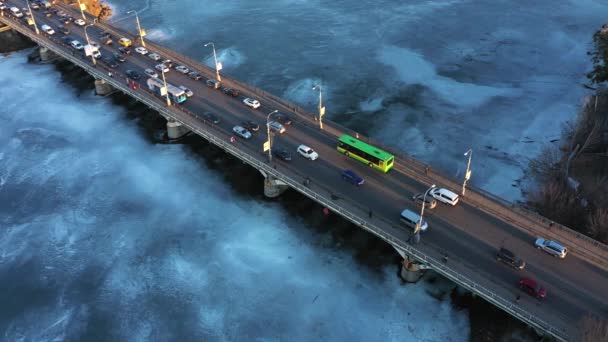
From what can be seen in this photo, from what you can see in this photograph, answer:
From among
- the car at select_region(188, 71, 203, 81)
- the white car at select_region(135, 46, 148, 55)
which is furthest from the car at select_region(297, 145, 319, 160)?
the white car at select_region(135, 46, 148, 55)

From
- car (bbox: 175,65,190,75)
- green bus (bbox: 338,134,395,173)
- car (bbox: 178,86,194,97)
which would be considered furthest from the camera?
car (bbox: 175,65,190,75)

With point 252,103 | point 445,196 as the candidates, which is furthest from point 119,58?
point 445,196

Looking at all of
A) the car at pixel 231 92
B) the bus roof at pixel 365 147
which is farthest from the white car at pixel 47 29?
the bus roof at pixel 365 147

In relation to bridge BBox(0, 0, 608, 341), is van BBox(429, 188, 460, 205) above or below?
above

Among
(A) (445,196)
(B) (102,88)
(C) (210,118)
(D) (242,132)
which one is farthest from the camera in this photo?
(B) (102,88)

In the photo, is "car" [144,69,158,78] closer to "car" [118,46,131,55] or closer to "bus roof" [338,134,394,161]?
"car" [118,46,131,55]

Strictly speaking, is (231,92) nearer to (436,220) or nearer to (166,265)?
(166,265)

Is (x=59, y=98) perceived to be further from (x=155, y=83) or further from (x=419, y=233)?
(x=419, y=233)
